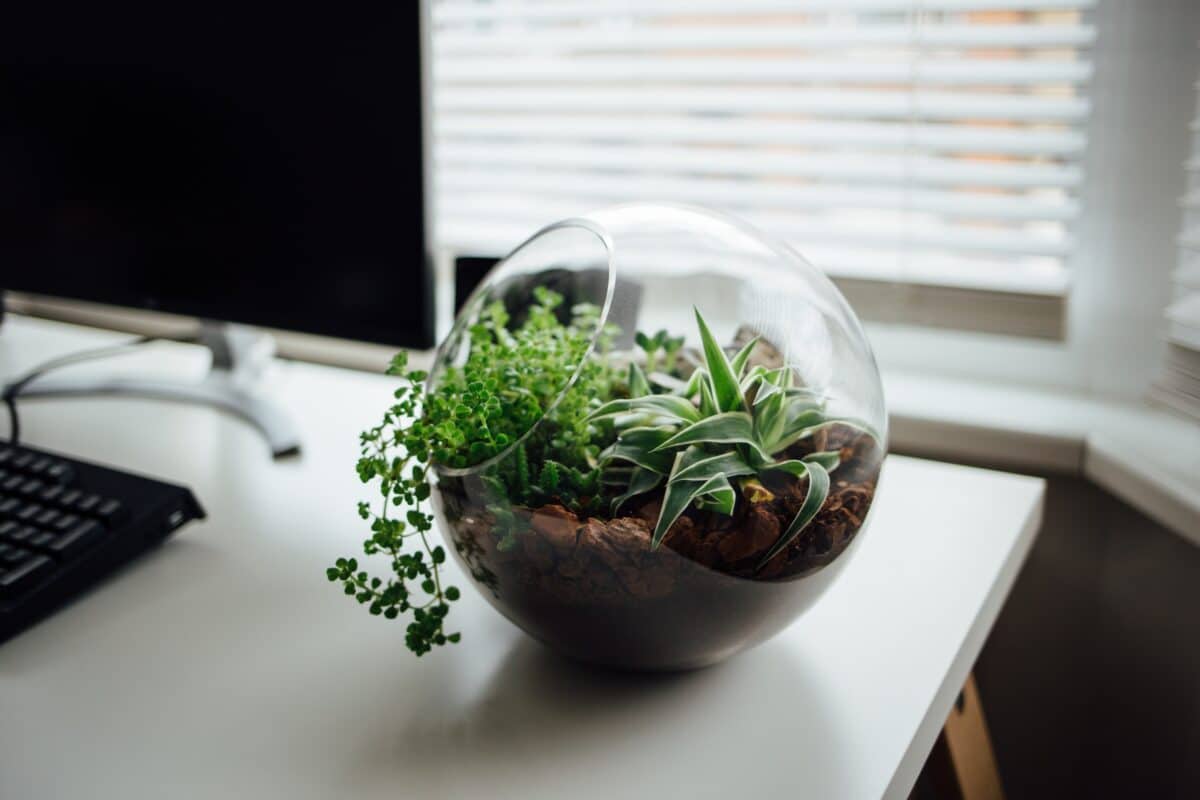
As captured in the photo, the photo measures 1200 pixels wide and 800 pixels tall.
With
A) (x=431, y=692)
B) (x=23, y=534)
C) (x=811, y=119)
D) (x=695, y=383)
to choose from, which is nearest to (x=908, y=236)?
(x=811, y=119)

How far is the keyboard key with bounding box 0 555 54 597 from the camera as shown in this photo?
60 cm

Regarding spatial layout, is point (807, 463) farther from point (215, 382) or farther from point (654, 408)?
point (215, 382)

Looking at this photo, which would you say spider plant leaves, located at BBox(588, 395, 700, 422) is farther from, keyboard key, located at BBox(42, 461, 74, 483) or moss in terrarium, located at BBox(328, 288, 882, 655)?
keyboard key, located at BBox(42, 461, 74, 483)

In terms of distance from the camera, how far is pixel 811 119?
115cm

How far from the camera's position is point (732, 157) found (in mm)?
1187

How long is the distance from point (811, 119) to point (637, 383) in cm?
69

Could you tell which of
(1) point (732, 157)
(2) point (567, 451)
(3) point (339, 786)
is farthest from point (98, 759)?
(1) point (732, 157)

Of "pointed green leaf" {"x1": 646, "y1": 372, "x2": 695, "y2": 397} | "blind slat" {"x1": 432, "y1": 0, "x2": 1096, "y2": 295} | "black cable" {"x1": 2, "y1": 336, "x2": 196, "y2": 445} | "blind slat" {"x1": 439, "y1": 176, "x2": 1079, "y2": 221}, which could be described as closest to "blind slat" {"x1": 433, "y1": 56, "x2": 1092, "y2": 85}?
"blind slat" {"x1": 432, "y1": 0, "x2": 1096, "y2": 295}

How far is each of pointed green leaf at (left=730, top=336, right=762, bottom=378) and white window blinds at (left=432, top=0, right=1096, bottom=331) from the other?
507mm

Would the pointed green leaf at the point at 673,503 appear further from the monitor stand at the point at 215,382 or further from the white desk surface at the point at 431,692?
the monitor stand at the point at 215,382

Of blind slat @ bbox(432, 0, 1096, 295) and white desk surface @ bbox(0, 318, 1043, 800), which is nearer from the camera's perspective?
white desk surface @ bbox(0, 318, 1043, 800)

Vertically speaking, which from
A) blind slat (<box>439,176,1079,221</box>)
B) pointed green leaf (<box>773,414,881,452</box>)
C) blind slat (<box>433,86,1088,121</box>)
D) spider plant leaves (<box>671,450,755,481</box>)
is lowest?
spider plant leaves (<box>671,450,755,481</box>)

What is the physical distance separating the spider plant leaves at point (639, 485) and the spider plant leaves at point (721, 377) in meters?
0.06

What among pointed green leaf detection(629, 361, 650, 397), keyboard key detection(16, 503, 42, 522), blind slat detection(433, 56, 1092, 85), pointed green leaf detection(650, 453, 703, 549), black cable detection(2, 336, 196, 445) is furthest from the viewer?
blind slat detection(433, 56, 1092, 85)
